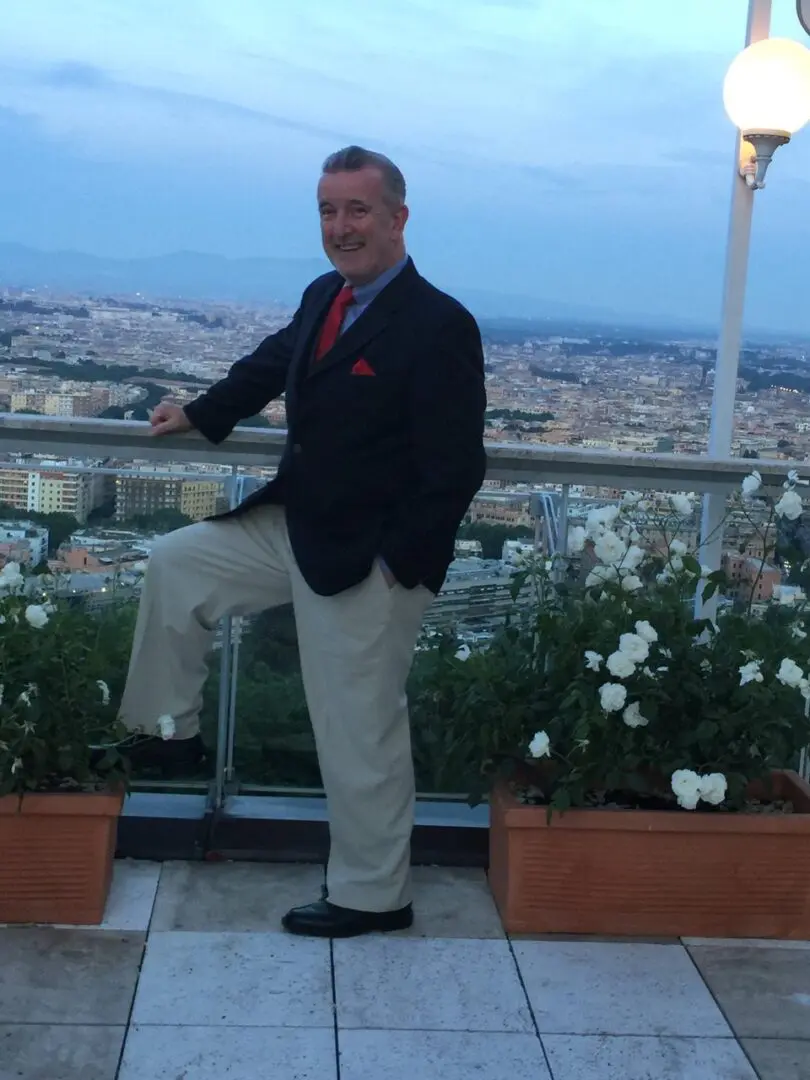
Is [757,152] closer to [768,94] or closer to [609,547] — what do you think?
[768,94]

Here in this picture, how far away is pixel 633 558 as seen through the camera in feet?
10.1

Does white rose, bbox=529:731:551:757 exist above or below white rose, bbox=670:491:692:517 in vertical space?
below

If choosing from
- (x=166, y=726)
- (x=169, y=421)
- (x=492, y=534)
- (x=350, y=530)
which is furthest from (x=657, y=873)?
(x=169, y=421)

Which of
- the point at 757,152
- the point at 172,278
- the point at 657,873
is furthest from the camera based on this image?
Result: the point at 172,278

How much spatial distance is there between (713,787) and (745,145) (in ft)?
5.62

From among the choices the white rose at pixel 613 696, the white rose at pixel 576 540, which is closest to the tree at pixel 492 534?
the white rose at pixel 576 540

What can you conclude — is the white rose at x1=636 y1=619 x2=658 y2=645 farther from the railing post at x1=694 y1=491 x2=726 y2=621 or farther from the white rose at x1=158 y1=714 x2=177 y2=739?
the white rose at x1=158 y1=714 x2=177 y2=739

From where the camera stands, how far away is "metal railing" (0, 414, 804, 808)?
3.22 m

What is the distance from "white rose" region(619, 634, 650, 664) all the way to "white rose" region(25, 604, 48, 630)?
1.26 meters

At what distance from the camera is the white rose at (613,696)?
9.36 ft

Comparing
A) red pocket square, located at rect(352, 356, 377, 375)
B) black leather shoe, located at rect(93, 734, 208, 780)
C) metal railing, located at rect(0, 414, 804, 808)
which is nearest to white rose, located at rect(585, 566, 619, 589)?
metal railing, located at rect(0, 414, 804, 808)

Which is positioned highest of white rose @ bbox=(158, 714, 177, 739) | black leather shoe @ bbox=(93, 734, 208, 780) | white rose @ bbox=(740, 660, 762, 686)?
white rose @ bbox=(740, 660, 762, 686)

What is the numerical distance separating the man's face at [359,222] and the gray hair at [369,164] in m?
0.01

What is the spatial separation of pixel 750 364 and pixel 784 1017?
1.89m
